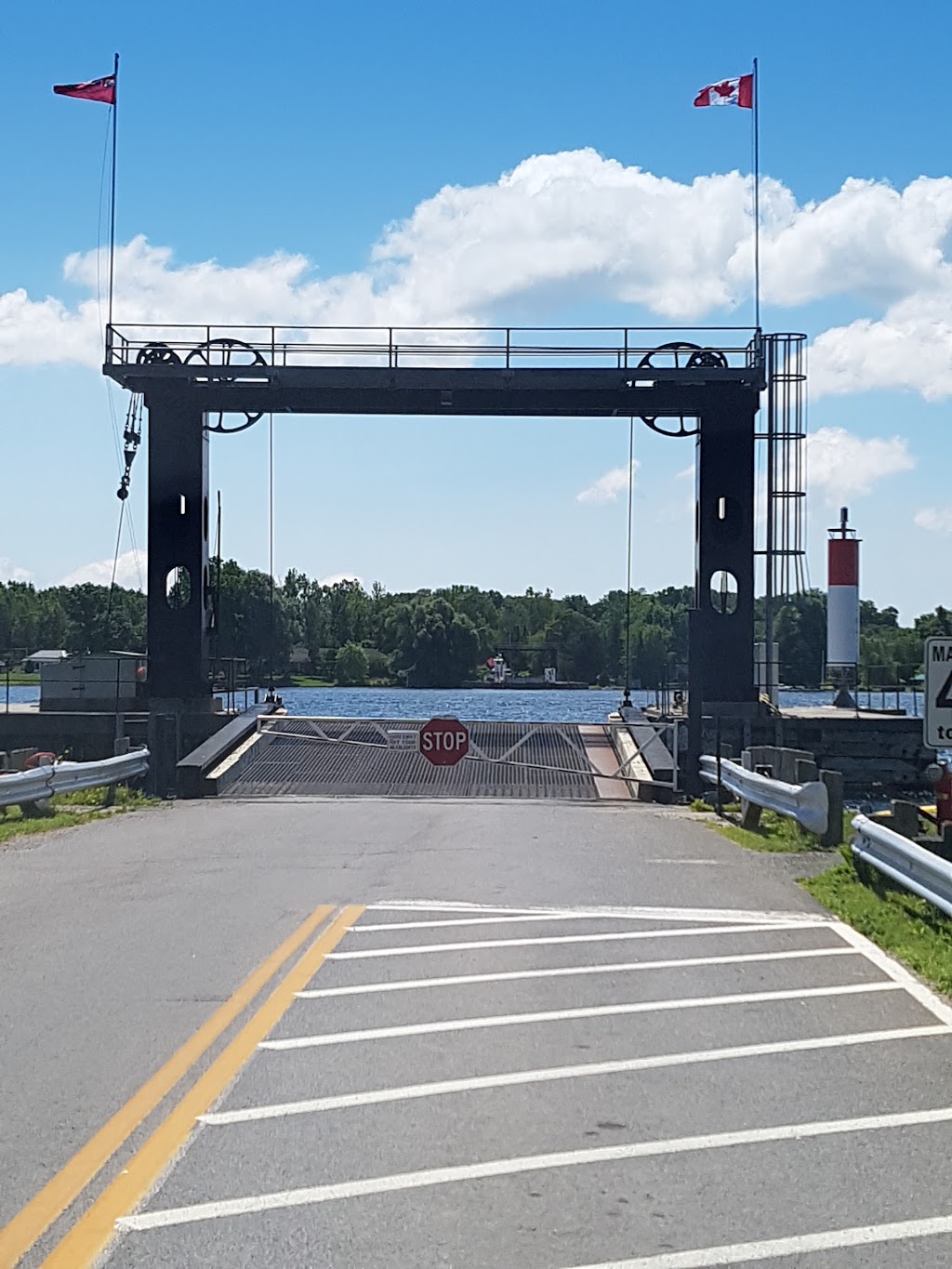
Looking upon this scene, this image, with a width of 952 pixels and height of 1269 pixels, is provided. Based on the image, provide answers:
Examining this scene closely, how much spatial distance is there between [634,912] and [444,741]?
13834mm

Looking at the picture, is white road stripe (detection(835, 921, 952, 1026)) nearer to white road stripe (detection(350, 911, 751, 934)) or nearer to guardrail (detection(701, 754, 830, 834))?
white road stripe (detection(350, 911, 751, 934))

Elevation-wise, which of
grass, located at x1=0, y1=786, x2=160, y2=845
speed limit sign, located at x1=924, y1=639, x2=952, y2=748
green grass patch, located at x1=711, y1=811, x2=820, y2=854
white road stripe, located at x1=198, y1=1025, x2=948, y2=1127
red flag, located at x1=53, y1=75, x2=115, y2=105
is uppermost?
red flag, located at x1=53, y1=75, x2=115, y2=105

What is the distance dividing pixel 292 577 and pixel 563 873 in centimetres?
13369

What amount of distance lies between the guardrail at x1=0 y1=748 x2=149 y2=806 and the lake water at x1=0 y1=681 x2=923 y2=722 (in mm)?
25369

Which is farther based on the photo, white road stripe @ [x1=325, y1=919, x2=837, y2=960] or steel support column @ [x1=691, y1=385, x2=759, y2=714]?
steel support column @ [x1=691, y1=385, x2=759, y2=714]

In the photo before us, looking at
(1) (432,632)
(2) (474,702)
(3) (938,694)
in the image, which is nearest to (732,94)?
(3) (938,694)

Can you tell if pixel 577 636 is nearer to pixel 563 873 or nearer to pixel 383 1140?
pixel 563 873

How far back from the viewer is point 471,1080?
21.5ft

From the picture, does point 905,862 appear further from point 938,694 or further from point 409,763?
point 409,763

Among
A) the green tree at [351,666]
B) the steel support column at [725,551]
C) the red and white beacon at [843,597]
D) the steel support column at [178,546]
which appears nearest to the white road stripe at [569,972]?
the steel support column at [725,551]

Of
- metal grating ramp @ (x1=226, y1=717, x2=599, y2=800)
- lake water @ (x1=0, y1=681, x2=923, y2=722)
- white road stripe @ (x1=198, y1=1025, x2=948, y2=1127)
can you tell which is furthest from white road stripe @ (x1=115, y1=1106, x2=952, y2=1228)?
lake water @ (x1=0, y1=681, x2=923, y2=722)

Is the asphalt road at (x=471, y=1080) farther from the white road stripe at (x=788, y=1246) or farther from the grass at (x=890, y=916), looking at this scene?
the grass at (x=890, y=916)

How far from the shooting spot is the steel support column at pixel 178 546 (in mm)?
30047

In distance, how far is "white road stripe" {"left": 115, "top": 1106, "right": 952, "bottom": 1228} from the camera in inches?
194
